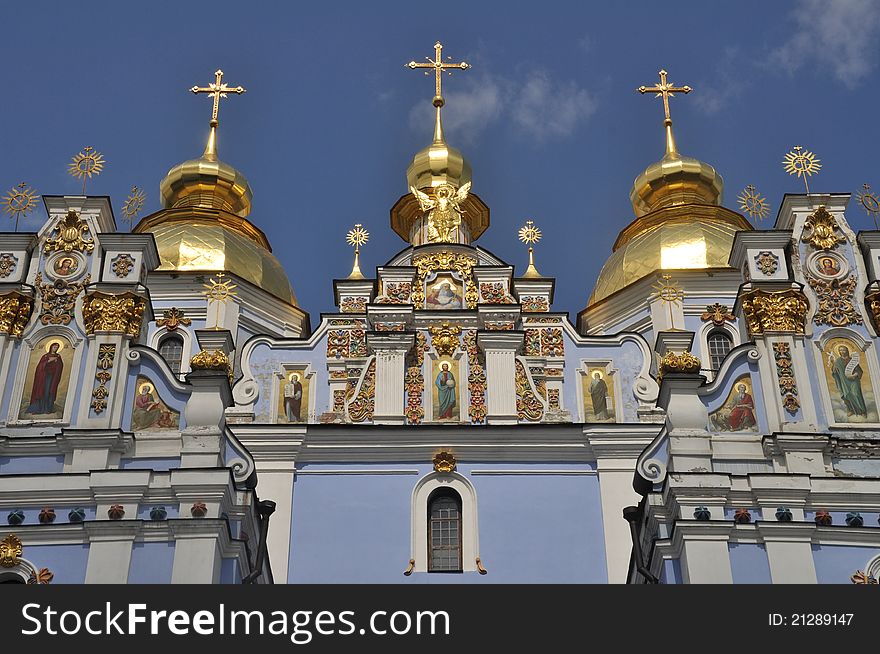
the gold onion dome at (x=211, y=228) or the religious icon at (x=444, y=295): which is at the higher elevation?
the gold onion dome at (x=211, y=228)

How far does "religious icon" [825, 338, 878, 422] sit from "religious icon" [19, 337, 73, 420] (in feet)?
30.0

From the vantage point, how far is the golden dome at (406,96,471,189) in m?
30.2

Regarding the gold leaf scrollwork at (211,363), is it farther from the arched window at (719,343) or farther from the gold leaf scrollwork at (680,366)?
the arched window at (719,343)

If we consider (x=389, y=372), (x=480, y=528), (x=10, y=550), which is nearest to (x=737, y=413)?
(x=480, y=528)

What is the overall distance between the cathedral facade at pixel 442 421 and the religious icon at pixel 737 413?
0.10 feet

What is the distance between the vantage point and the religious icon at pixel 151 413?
712 inches

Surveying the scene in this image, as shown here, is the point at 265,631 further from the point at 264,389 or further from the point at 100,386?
the point at 264,389

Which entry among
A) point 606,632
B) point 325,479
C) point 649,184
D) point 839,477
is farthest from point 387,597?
point 649,184

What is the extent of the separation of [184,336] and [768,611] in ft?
49.6

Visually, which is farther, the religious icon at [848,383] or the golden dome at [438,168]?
the golden dome at [438,168]

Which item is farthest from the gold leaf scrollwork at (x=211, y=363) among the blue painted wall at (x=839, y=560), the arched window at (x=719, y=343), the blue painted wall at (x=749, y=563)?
the arched window at (x=719, y=343)

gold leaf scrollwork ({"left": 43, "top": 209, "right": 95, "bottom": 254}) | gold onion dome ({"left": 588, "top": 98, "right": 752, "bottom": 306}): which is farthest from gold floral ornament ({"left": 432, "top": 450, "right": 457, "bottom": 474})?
gold onion dome ({"left": 588, "top": 98, "right": 752, "bottom": 306})

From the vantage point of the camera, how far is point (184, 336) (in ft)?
87.8

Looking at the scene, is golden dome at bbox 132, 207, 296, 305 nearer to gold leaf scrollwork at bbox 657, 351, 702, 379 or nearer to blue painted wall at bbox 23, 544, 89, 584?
blue painted wall at bbox 23, 544, 89, 584
